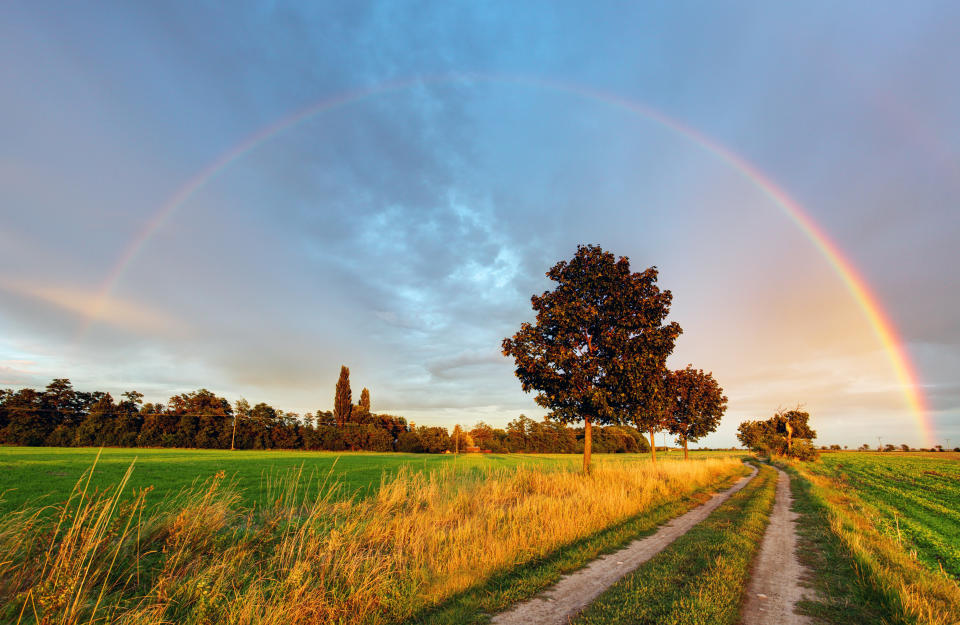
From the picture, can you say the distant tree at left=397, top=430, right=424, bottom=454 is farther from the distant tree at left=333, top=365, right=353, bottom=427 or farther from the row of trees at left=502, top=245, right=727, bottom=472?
the row of trees at left=502, top=245, right=727, bottom=472

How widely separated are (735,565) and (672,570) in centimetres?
120

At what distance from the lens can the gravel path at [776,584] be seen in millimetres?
Answer: 5250

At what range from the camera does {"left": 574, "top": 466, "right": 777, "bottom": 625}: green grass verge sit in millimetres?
5035

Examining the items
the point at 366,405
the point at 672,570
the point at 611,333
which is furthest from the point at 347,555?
the point at 366,405

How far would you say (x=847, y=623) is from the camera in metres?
5.17

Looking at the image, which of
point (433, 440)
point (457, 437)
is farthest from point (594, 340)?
point (433, 440)

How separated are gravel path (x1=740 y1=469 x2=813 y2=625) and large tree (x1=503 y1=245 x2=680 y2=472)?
6570 mm

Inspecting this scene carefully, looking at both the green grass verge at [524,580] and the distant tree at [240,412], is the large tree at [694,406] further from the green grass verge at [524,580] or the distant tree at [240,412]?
the distant tree at [240,412]

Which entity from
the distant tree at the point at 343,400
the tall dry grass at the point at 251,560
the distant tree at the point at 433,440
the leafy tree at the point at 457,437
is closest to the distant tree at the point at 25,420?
the distant tree at the point at 343,400

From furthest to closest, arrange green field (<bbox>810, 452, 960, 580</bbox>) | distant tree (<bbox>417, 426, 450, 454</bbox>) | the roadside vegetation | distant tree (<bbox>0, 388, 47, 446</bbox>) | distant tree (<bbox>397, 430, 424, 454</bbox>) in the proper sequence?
distant tree (<bbox>397, 430, 424, 454</bbox>) < distant tree (<bbox>417, 426, 450, 454</bbox>) < distant tree (<bbox>0, 388, 47, 446</bbox>) < green field (<bbox>810, 452, 960, 580</bbox>) < the roadside vegetation

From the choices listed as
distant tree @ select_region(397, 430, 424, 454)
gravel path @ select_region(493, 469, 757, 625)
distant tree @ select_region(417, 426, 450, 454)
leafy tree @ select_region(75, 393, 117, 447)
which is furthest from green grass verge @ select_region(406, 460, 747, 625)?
leafy tree @ select_region(75, 393, 117, 447)

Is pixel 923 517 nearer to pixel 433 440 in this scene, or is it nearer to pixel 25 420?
pixel 433 440

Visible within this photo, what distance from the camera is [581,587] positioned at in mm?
6160

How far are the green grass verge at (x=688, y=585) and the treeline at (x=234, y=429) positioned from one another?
187ft
